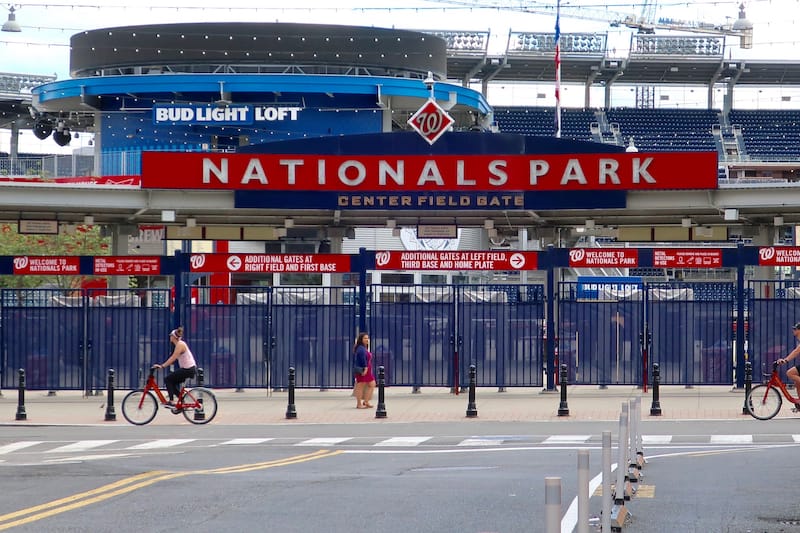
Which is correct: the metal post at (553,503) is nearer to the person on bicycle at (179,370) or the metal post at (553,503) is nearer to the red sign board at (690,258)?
the person on bicycle at (179,370)

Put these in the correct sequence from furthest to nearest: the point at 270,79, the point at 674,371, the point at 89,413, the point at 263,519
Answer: the point at 270,79 → the point at 674,371 → the point at 89,413 → the point at 263,519

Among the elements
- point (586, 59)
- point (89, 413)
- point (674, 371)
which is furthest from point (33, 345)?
point (586, 59)

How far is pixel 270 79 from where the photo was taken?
63.2m

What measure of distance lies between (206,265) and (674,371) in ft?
33.0

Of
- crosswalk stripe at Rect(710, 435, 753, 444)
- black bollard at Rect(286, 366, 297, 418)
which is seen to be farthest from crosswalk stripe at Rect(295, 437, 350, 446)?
crosswalk stripe at Rect(710, 435, 753, 444)

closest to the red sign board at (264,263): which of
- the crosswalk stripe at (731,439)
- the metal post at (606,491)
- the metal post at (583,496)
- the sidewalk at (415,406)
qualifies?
the sidewalk at (415,406)

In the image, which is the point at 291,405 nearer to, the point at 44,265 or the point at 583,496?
Answer: the point at 44,265

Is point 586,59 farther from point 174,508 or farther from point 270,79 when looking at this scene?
point 174,508

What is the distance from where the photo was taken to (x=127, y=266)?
27094mm

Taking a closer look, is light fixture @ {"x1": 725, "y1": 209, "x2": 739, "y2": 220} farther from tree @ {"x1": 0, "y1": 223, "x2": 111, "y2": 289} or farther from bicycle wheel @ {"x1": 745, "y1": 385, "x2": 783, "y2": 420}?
tree @ {"x1": 0, "y1": 223, "x2": 111, "y2": 289}

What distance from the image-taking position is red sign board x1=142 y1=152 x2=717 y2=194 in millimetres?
26516

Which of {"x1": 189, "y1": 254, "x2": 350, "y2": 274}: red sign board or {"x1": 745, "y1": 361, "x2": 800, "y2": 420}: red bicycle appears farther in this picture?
{"x1": 189, "y1": 254, "x2": 350, "y2": 274}: red sign board

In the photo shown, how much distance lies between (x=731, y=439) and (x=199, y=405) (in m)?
9.16

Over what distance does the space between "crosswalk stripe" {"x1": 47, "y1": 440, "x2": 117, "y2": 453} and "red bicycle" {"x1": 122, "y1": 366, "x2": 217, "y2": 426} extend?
251 centimetres
